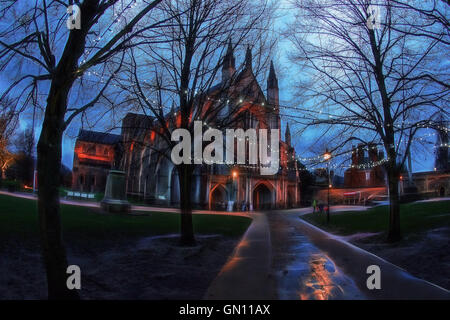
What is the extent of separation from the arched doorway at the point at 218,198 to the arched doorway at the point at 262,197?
665 centimetres

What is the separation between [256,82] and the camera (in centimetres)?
1161

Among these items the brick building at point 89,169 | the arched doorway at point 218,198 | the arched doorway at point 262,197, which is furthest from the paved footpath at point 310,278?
the brick building at point 89,169

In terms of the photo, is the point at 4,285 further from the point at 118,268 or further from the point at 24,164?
the point at 24,164

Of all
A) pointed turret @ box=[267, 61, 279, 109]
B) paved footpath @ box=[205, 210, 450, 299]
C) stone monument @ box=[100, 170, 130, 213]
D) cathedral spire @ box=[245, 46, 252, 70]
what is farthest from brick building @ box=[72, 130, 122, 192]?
paved footpath @ box=[205, 210, 450, 299]

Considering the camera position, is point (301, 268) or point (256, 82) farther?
point (256, 82)

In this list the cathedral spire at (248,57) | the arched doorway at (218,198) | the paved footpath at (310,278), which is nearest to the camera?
the paved footpath at (310,278)

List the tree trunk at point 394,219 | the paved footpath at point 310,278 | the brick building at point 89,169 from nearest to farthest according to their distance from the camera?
the paved footpath at point 310,278 < the tree trunk at point 394,219 < the brick building at point 89,169

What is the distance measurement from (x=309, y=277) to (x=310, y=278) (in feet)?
0.32

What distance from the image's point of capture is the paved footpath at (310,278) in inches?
236

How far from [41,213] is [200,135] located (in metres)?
7.98

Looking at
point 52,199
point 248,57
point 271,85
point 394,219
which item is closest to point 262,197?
point 271,85

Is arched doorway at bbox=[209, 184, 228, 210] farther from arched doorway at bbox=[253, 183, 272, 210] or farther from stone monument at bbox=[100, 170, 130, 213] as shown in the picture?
stone monument at bbox=[100, 170, 130, 213]

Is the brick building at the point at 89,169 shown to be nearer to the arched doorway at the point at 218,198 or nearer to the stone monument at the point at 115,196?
the arched doorway at the point at 218,198
